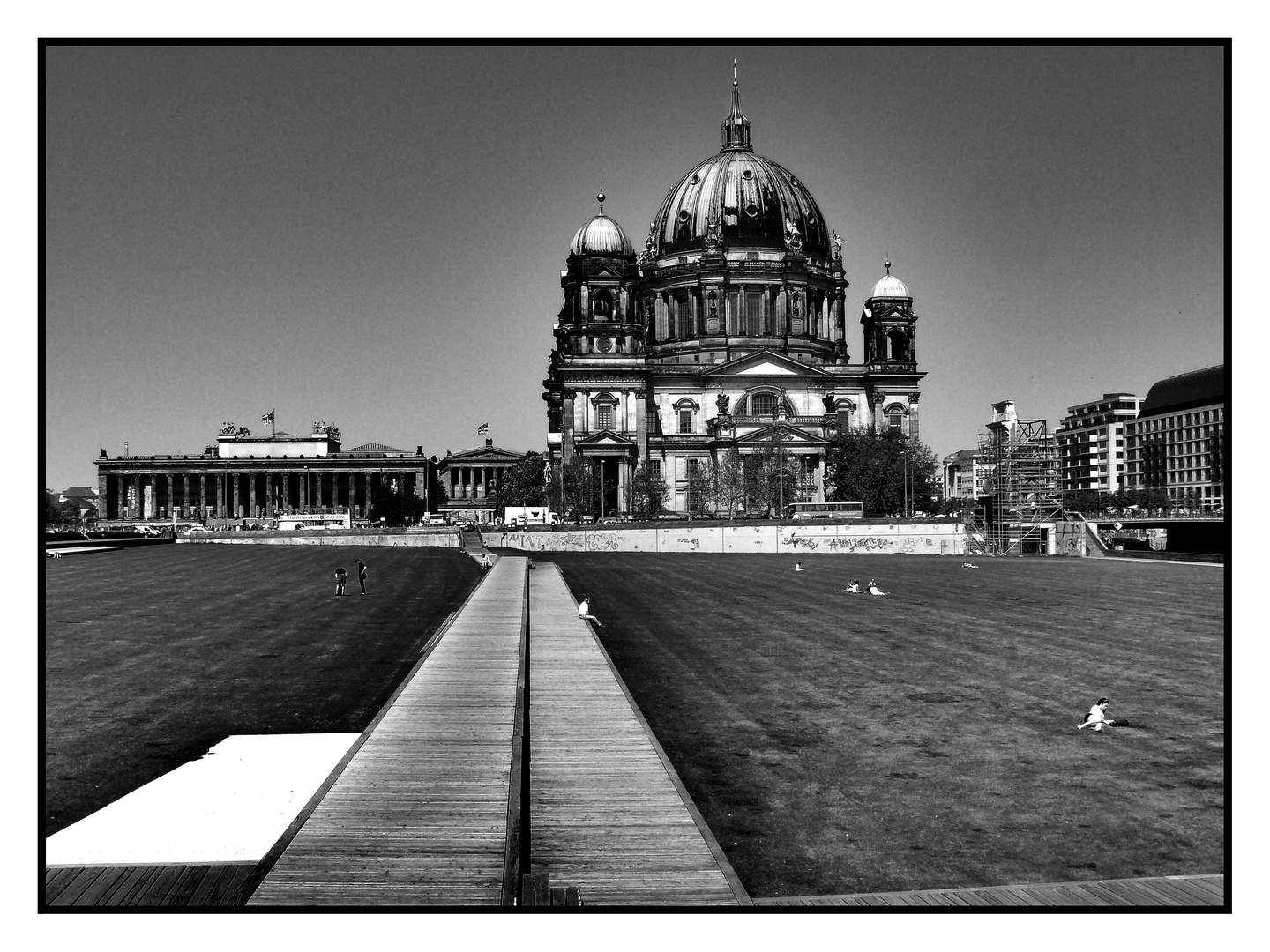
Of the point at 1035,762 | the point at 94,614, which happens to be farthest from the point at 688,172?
the point at 1035,762

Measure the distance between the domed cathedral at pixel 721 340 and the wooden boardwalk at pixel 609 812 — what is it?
336ft

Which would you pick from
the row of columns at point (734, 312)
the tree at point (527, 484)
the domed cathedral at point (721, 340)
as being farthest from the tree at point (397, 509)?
the row of columns at point (734, 312)

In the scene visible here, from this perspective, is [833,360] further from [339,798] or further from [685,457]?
[339,798]

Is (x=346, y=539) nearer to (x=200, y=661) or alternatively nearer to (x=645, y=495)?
(x=645, y=495)

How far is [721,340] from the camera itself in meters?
145

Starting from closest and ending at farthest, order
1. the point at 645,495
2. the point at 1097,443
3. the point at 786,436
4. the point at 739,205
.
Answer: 1. the point at 645,495
2. the point at 786,436
3. the point at 739,205
4. the point at 1097,443

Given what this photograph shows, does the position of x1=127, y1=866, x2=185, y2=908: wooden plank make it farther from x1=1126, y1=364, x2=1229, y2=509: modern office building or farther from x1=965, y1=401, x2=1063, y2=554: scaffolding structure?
x1=1126, y1=364, x2=1229, y2=509: modern office building

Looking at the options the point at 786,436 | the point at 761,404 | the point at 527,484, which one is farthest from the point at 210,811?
the point at 527,484

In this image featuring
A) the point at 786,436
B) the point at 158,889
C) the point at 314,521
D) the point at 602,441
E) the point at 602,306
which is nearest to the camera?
the point at 158,889

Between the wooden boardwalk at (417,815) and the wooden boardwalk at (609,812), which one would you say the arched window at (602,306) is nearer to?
the wooden boardwalk at (609,812)

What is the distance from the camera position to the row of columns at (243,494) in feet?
415

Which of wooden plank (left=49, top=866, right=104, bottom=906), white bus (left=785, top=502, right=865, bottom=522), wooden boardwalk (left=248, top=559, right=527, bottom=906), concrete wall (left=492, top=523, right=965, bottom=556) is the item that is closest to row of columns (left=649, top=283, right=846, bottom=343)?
white bus (left=785, top=502, right=865, bottom=522)

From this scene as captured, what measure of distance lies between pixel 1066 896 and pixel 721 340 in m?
133

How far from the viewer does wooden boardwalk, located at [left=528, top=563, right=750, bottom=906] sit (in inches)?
535
